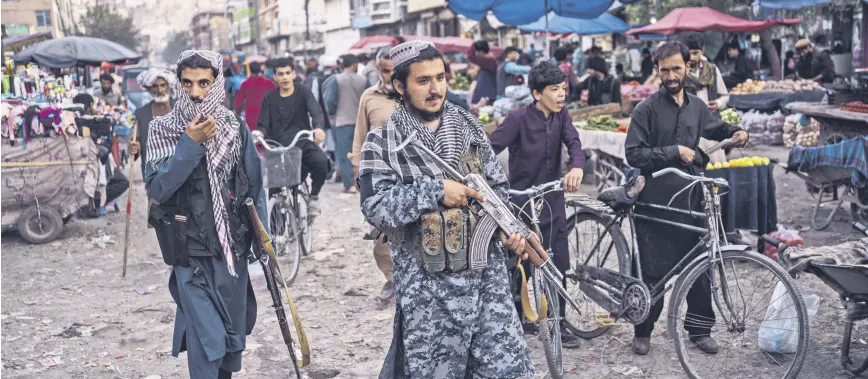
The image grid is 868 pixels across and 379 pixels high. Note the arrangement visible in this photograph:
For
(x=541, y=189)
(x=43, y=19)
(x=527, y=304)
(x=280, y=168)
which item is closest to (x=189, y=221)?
(x=527, y=304)

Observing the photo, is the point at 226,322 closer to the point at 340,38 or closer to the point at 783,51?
the point at 783,51

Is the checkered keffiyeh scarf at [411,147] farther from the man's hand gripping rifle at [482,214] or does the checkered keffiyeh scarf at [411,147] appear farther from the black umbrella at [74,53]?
the black umbrella at [74,53]

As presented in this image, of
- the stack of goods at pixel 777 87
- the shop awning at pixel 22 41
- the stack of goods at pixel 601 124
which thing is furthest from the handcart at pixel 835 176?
the shop awning at pixel 22 41

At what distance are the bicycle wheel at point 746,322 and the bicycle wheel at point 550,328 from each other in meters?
0.61

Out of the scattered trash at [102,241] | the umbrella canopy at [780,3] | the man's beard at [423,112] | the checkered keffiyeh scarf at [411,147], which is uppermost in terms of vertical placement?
the umbrella canopy at [780,3]

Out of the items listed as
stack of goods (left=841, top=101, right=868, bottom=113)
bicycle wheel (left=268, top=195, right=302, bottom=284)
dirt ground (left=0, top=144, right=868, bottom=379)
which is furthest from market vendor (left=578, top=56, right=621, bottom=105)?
bicycle wheel (left=268, top=195, right=302, bottom=284)

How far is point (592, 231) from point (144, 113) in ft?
14.3

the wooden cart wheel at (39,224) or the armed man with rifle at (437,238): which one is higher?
the armed man with rifle at (437,238)

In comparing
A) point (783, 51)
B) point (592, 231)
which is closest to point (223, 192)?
point (592, 231)

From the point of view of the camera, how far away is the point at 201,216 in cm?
401

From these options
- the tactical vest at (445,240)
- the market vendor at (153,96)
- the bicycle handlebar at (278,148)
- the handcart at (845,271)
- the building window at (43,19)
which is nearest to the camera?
the tactical vest at (445,240)

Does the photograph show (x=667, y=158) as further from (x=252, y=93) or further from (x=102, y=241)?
(x=102, y=241)

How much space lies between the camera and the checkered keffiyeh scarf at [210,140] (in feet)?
13.2

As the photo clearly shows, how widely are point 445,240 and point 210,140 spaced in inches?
54.9
